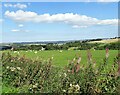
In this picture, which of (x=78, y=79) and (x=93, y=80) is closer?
(x=93, y=80)

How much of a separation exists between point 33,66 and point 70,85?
3.57m

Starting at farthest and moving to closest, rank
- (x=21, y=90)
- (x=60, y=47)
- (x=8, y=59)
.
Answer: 1. (x=60, y=47)
2. (x=8, y=59)
3. (x=21, y=90)

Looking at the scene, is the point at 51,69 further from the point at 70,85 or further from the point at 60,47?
the point at 60,47

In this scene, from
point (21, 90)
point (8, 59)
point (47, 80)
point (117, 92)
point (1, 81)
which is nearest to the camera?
point (117, 92)

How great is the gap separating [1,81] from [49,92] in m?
4.30

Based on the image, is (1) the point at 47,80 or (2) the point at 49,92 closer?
(2) the point at 49,92

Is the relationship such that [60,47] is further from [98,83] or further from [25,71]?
[98,83]

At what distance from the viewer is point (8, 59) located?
15.5 m

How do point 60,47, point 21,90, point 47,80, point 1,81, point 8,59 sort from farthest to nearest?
point 60,47 < point 8,59 < point 1,81 < point 21,90 < point 47,80

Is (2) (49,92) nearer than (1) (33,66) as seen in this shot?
Yes

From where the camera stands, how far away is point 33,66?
1220 centimetres

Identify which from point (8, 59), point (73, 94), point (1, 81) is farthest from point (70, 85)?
point (8, 59)

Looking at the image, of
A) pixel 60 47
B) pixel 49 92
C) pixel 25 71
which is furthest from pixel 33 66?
pixel 60 47

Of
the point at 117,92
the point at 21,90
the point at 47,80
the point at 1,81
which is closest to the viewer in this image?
the point at 117,92
